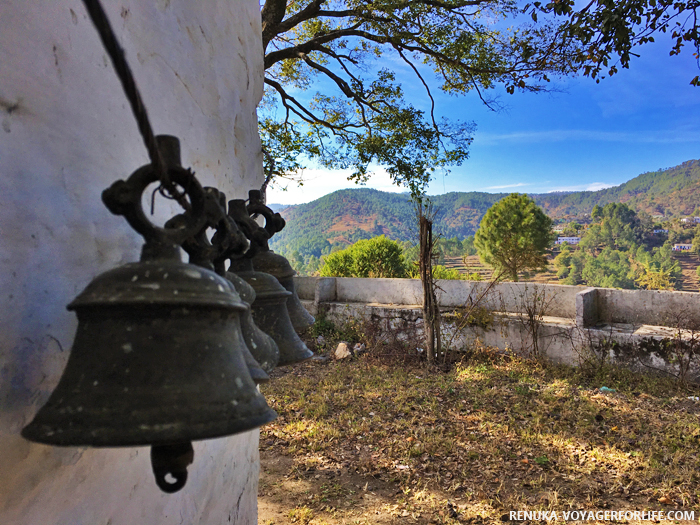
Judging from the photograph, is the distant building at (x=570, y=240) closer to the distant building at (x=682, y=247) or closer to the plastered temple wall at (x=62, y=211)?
the distant building at (x=682, y=247)

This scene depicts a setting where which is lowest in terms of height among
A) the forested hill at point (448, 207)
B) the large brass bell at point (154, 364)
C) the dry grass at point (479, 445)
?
the dry grass at point (479, 445)

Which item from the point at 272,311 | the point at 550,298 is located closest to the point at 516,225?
the point at 550,298

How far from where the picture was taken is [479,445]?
4305mm

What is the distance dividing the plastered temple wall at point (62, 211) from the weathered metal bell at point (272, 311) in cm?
32

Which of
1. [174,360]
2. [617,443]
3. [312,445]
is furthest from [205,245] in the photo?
[617,443]

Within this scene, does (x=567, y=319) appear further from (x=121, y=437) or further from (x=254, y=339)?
(x=121, y=437)

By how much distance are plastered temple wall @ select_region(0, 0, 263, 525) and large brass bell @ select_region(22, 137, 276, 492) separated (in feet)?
0.75

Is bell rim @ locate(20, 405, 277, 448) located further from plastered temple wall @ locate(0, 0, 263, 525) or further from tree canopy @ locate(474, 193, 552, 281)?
tree canopy @ locate(474, 193, 552, 281)

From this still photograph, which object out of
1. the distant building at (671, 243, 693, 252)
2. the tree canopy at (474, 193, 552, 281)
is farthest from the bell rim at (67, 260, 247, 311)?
the distant building at (671, 243, 693, 252)

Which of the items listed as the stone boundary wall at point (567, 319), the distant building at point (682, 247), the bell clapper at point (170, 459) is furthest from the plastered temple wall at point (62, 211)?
the distant building at point (682, 247)

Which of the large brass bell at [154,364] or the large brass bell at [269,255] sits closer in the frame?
the large brass bell at [154,364]

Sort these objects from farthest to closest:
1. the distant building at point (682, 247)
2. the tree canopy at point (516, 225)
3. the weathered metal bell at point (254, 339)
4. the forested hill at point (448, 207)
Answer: the forested hill at point (448, 207)
the distant building at point (682, 247)
the tree canopy at point (516, 225)
the weathered metal bell at point (254, 339)

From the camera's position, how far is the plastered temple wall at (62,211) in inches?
31.3

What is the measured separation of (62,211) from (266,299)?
0.58 meters
